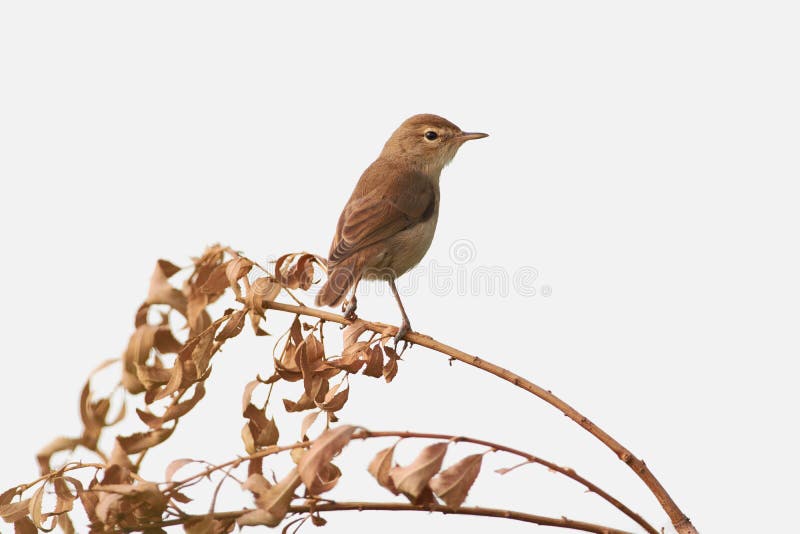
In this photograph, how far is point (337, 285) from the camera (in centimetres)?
401

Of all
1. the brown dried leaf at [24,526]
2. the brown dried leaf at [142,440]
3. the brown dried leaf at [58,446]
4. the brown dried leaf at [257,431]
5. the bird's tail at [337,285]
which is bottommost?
the brown dried leaf at [24,526]

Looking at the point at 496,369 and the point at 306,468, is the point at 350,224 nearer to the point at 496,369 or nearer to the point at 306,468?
the point at 496,369

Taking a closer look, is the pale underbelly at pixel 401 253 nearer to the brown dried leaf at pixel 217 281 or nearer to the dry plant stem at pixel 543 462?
the brown dried leaf at pixel 217 281

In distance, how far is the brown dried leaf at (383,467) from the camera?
1.91 m

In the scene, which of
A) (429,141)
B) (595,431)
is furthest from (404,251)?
(595,431)

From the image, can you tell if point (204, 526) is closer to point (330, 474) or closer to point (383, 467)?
point (330, 474)

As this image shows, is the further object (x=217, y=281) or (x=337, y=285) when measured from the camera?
(x=337, y=285)

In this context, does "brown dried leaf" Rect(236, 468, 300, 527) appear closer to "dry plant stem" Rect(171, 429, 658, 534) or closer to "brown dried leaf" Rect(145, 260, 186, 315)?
"dry plant stem" Rect(171, 429, 658, 534)

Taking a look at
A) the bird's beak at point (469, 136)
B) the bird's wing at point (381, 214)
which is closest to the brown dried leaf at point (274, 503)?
the bird's wing at point (381, 214)

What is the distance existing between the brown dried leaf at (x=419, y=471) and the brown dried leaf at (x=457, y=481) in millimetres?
23

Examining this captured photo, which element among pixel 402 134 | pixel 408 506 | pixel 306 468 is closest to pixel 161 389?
pixel 306 468

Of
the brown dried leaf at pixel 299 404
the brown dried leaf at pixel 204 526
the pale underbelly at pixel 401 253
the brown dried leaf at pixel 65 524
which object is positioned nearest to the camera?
the brown dried leaf at pixel 204 526

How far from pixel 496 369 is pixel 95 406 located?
1041mm

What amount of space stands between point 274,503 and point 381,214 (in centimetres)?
296
